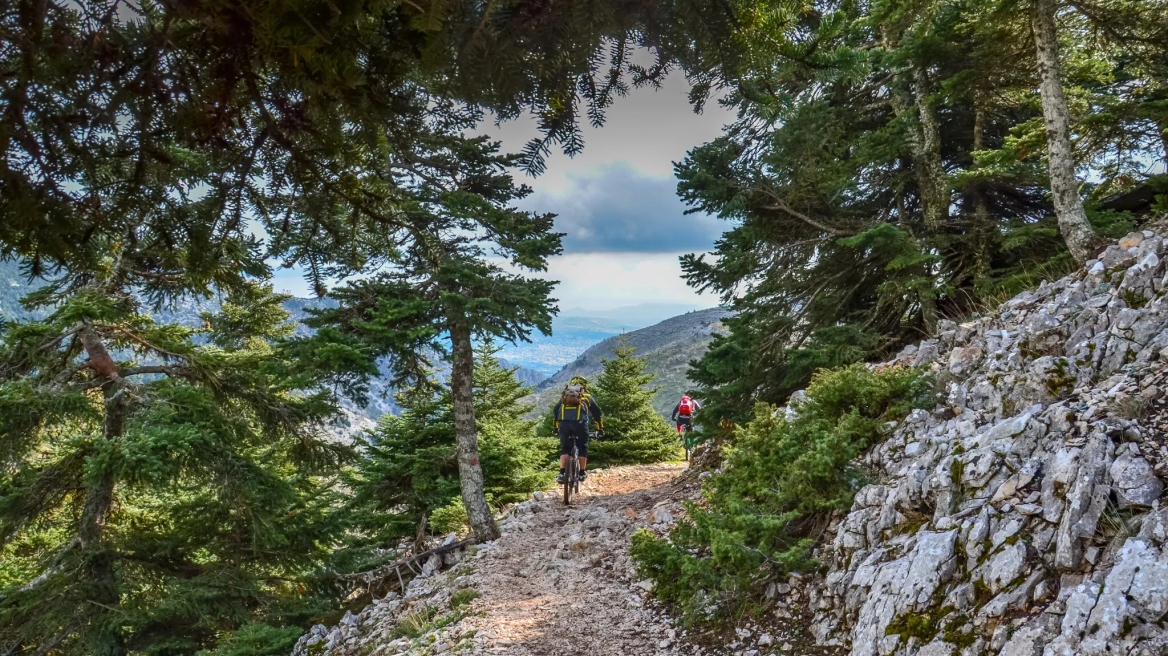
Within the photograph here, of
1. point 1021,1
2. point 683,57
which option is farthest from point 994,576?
point 1021,1

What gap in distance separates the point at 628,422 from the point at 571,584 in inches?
498

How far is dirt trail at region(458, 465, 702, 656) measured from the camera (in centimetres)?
498

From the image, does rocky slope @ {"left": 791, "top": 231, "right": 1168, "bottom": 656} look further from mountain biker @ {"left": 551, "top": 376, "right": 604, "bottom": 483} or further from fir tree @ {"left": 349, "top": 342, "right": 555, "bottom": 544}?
fir tree @ {"left": 349, "top": 342, "right": 555, "bottom": 544}

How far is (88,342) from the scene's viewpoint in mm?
8539

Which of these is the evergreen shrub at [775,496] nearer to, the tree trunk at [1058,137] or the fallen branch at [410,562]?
the tree trunk at [1058,137]

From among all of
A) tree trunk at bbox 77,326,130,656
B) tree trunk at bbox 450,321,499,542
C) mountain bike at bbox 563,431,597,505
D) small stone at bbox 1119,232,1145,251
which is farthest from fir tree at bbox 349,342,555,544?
small stone at bbox 1119,232,1145,251

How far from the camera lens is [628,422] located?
62.7 ft

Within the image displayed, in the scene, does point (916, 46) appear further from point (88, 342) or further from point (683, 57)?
point (88, 342)

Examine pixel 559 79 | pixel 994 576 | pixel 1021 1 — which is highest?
pixel 1021 1

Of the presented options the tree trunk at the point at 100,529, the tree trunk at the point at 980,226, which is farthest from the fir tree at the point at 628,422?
the tree trunk at the point at 100,529

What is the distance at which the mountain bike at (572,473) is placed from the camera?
35.6ft

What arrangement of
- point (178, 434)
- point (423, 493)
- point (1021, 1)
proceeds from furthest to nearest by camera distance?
point (423, 493) → point (1021, 1) → point (178, 434)

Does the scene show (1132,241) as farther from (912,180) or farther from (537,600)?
(537,600)

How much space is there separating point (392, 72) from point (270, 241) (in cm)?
104
